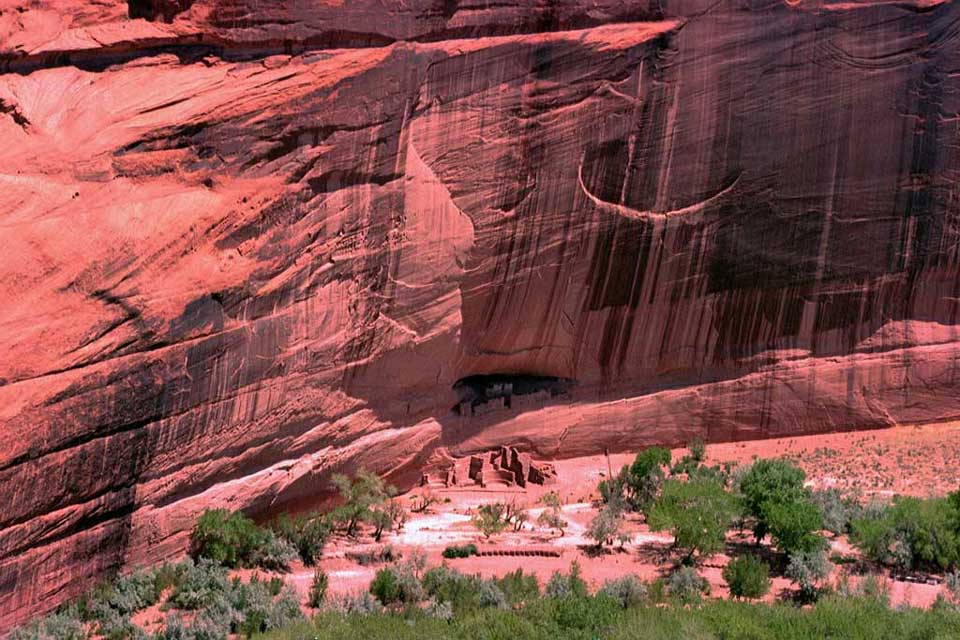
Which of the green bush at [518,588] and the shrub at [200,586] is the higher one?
the green bush at [518,588]

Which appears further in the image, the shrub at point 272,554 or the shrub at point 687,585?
the shrub at point 272,554

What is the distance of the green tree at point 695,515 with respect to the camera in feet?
55.9

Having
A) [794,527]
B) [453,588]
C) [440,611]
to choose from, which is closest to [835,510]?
[794,527]

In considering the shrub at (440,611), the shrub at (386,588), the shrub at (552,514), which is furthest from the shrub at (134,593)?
the shrub at (552,514)

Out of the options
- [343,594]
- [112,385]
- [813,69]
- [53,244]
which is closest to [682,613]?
[343,594]

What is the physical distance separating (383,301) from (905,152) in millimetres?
10594

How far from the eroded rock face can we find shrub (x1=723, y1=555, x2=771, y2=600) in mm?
5695

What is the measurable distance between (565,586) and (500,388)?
18.4ft

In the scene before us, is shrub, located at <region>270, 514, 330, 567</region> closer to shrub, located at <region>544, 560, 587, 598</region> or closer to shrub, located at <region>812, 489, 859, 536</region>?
shrub, located at <region>544, 560, 587, 598</region>

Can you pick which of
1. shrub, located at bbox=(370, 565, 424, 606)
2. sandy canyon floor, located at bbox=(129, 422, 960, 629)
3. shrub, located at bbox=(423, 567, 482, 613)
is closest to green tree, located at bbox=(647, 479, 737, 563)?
sandy canyon floor, located at bbox=(129, 422, 960, 629)

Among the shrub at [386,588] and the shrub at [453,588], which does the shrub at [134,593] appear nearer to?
the shrub at [386,588]

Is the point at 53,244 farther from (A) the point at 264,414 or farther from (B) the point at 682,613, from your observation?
(B) the point at 682,613

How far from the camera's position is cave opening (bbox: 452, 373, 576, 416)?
2073 cm

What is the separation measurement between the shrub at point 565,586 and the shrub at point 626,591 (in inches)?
11.6
